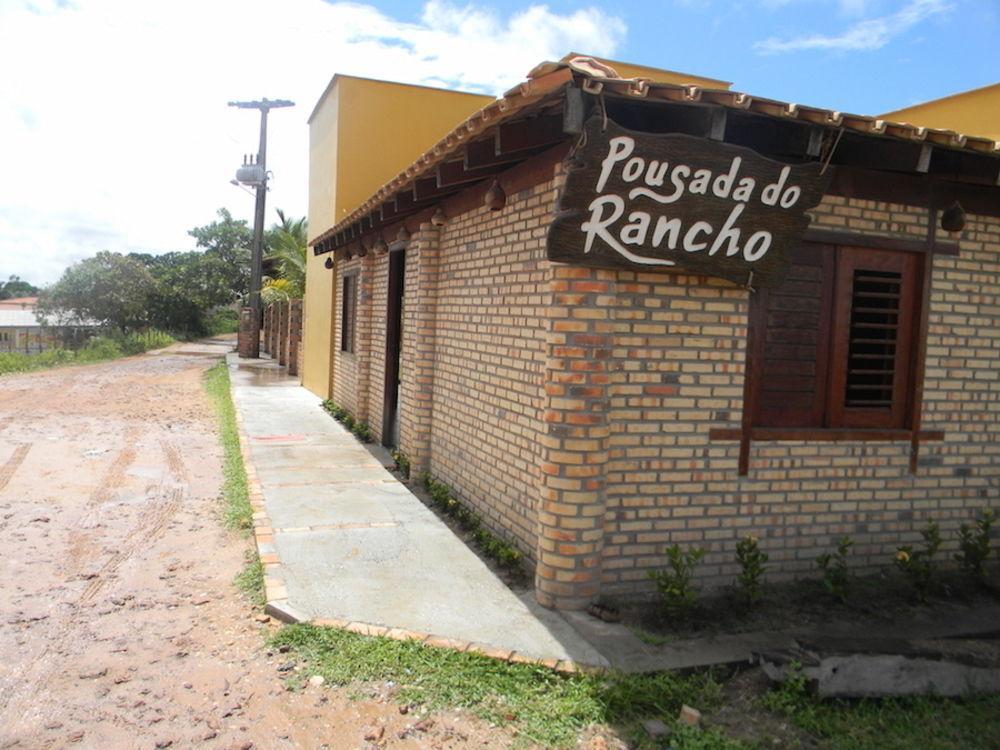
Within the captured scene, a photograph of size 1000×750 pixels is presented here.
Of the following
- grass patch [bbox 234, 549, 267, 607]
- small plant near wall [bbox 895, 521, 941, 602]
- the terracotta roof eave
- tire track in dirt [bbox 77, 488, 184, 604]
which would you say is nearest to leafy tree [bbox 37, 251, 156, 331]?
tire track in dirt [bbox 77, 488, 184, 604]

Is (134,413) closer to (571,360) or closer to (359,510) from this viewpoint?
(359,510)

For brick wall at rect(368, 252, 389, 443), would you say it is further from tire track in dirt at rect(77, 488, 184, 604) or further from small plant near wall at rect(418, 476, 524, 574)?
tire track in dirt at rect(77, 488, 184, 604)

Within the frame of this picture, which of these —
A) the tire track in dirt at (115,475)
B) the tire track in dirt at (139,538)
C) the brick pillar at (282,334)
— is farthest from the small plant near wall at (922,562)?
the brick pillar at (282,334)

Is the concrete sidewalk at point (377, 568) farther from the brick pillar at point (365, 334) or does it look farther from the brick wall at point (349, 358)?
the brick wall at point (349, 358)

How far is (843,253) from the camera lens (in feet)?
17.0

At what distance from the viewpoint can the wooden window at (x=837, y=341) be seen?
16.7ft

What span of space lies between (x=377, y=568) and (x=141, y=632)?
149 cm

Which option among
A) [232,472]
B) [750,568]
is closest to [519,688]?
[750,568]

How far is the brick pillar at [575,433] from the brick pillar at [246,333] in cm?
2509

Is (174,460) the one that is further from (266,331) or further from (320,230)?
(266,331)

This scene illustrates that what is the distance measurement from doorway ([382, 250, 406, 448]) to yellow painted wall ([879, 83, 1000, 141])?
6194mm

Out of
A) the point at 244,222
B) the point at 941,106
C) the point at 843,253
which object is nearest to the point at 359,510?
the point at 843,253

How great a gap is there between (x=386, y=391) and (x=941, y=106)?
7.02 metres

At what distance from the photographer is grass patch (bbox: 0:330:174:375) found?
2519 cm
